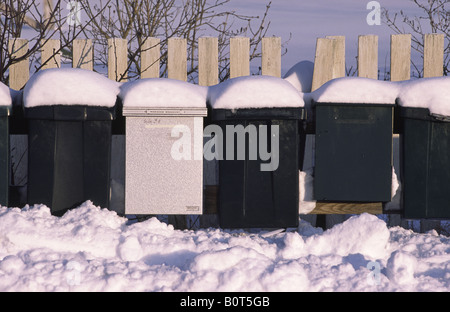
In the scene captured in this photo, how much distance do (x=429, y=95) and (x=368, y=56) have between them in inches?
61.1

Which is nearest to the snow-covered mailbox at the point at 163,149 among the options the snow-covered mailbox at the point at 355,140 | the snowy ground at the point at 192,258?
the snowy ground at the point at 192,258

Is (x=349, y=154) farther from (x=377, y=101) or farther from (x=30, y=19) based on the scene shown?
(x=30, y=19)

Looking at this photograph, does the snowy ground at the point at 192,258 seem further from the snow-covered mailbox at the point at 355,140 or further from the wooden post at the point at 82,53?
the wooden post at the point at 82,53

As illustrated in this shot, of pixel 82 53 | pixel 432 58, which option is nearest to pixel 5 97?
pixel 82 53

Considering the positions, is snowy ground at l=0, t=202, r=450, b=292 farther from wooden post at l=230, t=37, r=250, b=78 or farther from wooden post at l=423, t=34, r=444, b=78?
wooden post at l=423, t=34, r=444, b=78

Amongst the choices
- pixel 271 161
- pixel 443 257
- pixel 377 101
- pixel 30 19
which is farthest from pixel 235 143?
pixel 30 19

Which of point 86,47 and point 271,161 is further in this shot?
point 86,47

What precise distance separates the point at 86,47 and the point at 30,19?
0.72 meters

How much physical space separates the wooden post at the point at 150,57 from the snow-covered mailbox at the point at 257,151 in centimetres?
173

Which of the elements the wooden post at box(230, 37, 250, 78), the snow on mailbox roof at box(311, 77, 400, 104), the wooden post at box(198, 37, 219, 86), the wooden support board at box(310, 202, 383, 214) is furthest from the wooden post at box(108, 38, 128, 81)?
the wooden support board at box(310, 202, 383, 214)

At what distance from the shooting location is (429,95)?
5.37 m

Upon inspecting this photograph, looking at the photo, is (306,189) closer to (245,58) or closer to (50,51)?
(245,58)
